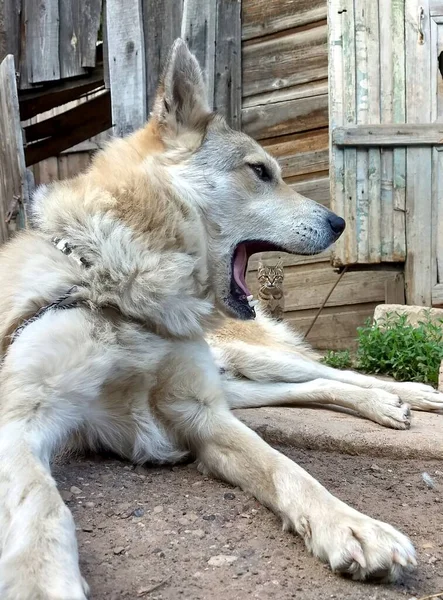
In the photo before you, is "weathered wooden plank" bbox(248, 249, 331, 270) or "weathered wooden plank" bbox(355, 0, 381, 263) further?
"weathered wooden plank" bbox(248, 249, 331, 270)

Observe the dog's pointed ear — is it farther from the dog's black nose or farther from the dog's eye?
the dog's black nose

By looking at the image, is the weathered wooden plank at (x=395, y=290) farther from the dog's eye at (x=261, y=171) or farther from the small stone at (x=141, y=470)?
the small stone at (x=141, y=470)

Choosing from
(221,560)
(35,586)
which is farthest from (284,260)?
(35,586)

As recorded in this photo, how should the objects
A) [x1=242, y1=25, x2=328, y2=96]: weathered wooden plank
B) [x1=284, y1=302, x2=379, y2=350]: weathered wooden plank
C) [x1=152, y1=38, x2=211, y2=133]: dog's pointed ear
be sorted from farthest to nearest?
1. [x1=284, y1=302, x2=379, y2=350]: weathered wooden plank
2. [x1=242, y1=25, x2=328, y2=96]: weathered wooden plank
3. [x1=152, y1=38, x2=211, y2=133]: dog's pointed ear

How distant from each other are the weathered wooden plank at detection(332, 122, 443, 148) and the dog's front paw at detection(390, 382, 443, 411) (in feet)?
7.76

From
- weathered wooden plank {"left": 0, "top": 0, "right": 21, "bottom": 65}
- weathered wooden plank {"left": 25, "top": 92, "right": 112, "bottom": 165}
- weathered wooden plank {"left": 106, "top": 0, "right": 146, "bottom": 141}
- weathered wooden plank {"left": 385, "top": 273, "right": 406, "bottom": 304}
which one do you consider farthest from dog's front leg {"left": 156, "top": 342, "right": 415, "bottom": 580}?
weathered wooden plank {"left": 25, "top": 92, "right": 112, "bottom": 165}

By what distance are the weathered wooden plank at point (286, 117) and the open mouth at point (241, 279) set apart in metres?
3.66

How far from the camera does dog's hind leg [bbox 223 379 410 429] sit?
10.6ft

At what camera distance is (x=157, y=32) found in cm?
565

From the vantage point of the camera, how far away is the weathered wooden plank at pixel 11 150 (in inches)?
223

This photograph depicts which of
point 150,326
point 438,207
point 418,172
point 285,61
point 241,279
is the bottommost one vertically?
point 150,326

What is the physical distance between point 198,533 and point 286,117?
16.8ft

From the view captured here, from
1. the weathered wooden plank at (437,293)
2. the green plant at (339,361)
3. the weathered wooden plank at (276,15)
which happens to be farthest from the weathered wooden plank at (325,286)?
the weathered wooden plank at (276,15)

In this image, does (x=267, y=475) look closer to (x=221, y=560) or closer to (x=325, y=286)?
(x=221, y=560)
